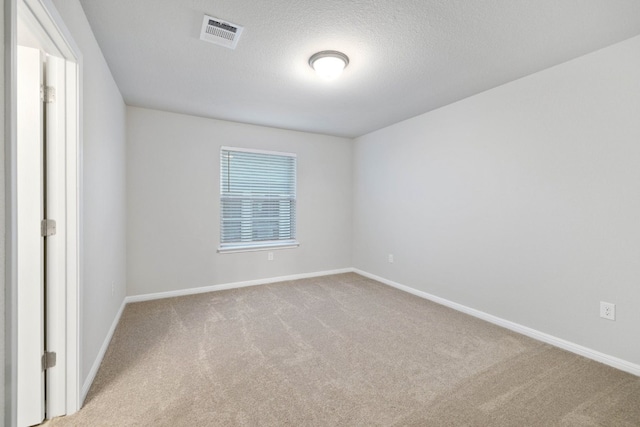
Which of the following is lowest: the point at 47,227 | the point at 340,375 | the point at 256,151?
the point at 340,375

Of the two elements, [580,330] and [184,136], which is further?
[184,136]

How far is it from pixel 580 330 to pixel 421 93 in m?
2.63

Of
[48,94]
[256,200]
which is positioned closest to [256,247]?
[256,200]

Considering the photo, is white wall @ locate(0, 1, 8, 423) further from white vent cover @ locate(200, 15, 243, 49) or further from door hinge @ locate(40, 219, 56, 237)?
white vent cover @ locate(200, 15, 243, 49)

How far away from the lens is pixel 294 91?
121 inches

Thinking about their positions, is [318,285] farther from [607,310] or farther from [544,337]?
[607,310]

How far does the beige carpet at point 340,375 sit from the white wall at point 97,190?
1.20 ft

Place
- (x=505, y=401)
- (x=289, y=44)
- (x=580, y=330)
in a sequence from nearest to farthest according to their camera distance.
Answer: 1. (x=505, y=401)
2. (x=289, y=44)
3. (x=580, y=330)

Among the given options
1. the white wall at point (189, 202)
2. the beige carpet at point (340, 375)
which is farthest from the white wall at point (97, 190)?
the white wall at point (189, 202)

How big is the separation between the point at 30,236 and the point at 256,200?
9.68 ft

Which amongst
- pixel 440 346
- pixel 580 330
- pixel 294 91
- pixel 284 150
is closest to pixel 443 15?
pixel 294 91

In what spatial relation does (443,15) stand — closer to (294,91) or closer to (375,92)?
(375,92)

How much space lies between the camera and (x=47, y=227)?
161 cm

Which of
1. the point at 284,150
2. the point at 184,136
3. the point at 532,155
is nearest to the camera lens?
the point at 532,155
